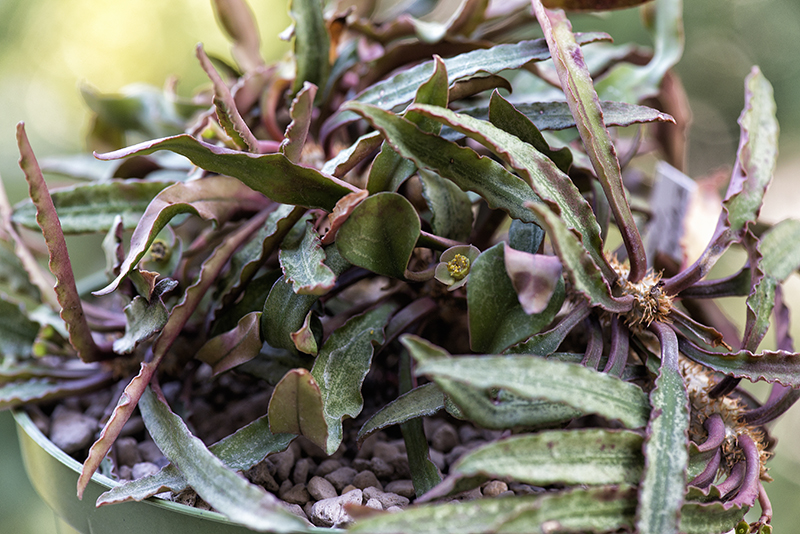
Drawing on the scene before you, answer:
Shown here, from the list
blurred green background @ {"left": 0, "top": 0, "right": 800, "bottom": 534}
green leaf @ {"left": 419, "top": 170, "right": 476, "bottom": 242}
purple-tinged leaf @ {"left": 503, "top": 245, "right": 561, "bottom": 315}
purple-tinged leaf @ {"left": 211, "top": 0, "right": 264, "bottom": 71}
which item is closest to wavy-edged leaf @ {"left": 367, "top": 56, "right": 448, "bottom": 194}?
green leaf @ {"left": 419, "top": 170, "right": 476, "bottom": 242}

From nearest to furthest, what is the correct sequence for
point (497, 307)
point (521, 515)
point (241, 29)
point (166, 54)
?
point (521, 515), point (497, 307), point (241, 29), point (166, 54)

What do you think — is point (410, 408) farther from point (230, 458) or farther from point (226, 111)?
point (226, 111)

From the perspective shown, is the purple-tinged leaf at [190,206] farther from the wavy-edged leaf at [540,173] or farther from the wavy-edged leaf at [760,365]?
the wavy-edged leaf at [760,365]

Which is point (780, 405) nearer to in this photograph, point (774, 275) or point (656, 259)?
point (774, 275)

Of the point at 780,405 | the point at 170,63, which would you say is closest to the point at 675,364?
the point at 780,405

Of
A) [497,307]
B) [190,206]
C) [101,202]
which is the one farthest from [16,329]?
[497,307]

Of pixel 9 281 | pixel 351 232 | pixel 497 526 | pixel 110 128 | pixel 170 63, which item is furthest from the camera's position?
pixel 170 63
